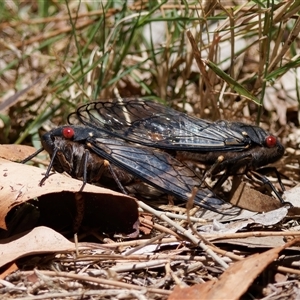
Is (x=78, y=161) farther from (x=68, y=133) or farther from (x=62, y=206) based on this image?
(x=62, y=206)

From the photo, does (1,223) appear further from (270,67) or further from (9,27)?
(9,27)

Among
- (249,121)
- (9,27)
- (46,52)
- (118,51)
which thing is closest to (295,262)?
(249,121)

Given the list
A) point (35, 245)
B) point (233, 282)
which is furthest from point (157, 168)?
point (233, 282)

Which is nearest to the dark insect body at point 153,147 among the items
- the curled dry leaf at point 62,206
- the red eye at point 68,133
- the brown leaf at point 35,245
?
the red eye at point 68,133

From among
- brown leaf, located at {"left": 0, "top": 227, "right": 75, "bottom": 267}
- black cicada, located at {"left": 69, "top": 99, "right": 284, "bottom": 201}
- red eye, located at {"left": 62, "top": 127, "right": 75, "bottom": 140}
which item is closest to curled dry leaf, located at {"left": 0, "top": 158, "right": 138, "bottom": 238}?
brown leaf, located at {"left": 0, "top": 227, "right": 75, "bottom": 267}

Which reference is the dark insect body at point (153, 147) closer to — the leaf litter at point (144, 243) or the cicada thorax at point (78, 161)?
the cicada thorax at point (78, 161)

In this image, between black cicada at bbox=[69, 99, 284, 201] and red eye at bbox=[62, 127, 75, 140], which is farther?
black cicada at bbox=[69, 99, 284, 201]

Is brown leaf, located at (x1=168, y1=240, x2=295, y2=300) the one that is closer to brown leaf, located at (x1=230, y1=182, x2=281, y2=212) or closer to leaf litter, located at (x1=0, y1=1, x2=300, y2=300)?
leaf litter, located at (x1=0, y1=1, x2=300, y2=300)
